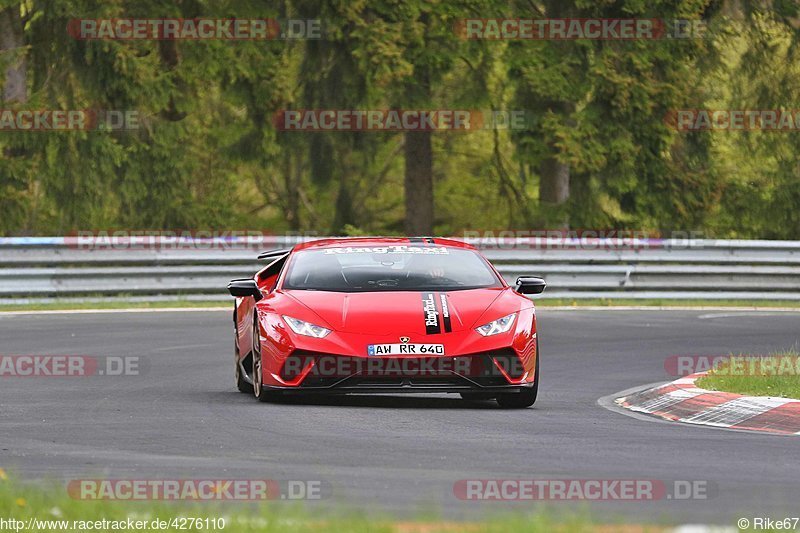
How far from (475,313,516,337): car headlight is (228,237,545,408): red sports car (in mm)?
10

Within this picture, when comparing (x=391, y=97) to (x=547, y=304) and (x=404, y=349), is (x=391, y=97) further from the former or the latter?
(x=404, y=349)

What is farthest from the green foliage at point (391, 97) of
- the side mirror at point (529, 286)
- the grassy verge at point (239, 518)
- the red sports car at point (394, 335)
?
the grassy verge at point (239, 518)

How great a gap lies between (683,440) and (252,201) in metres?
39.9

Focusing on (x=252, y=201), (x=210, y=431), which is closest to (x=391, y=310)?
(x=210, y=431)

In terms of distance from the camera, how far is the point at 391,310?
12.0 metres

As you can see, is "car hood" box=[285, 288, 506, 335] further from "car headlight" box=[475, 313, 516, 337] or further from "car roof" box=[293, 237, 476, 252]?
"car roof" box=[293, 237, 476, 252]

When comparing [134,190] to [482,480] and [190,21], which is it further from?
[482,480]

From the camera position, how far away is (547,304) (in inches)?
1009

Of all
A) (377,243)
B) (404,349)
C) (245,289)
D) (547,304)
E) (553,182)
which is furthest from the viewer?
(553,182)
